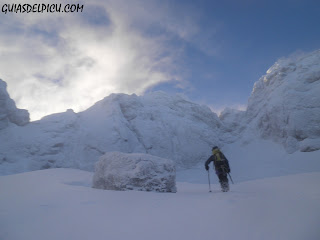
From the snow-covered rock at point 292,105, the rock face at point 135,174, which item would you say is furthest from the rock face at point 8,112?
the snow-covered rock at point 292,105

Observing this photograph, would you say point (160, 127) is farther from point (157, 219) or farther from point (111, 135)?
point (157, 219)

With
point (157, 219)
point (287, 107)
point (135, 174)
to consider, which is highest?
point (287, 107)

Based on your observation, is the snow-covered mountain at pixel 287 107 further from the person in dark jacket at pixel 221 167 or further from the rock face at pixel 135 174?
the rock face at pixel 135 174

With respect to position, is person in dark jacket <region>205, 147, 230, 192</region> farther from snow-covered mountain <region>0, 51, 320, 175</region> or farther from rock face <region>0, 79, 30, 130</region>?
rock face <region>0, 79, 30, 130</region>

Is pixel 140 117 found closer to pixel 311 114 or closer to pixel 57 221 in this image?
pixel 311 114

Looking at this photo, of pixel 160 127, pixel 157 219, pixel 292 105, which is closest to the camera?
pixel 157 219

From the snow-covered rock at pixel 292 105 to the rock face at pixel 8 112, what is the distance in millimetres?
37362

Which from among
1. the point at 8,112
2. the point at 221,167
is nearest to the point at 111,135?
the point at 8,112

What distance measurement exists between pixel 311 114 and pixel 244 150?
10.9 metres

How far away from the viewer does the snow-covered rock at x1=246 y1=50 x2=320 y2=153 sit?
24422 mm

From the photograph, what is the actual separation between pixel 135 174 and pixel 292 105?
28.2m

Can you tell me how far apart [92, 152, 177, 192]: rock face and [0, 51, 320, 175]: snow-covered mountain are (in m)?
19.4

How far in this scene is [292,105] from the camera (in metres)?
26.3

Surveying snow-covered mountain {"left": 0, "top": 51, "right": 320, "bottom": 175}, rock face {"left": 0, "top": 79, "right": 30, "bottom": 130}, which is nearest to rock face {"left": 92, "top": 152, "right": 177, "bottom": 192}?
snow-covered mountain {"left": 0, "top": 51, "right": 320, "bottom": 175}
